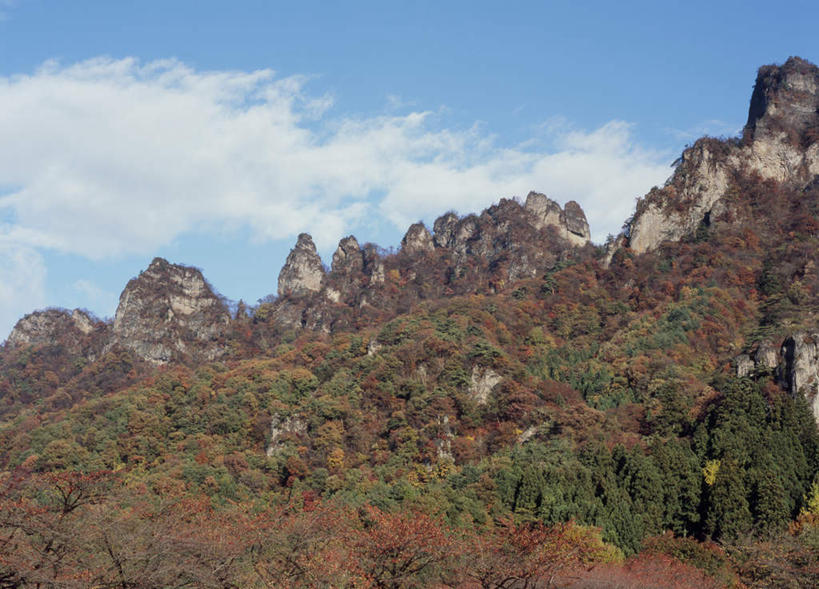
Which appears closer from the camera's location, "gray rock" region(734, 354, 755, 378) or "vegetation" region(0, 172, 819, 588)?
"vegetation" region(0, 172, 819, 588)

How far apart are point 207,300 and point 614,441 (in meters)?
68.2

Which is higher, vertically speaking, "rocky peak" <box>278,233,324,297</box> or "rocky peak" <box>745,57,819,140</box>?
"rocky peak" <box>745,57,819,140</box>

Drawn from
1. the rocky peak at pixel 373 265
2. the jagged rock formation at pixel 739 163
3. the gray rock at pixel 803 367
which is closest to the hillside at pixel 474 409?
the gray rock at pixel 803 367

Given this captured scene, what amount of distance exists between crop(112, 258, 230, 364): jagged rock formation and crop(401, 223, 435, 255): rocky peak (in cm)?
2646

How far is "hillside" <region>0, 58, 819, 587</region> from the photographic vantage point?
26516mm

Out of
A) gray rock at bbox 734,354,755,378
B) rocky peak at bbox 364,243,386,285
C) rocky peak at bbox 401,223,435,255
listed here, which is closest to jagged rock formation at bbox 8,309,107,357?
rocky peak at bbox 364,243,386,285

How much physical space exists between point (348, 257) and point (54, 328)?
130 ft

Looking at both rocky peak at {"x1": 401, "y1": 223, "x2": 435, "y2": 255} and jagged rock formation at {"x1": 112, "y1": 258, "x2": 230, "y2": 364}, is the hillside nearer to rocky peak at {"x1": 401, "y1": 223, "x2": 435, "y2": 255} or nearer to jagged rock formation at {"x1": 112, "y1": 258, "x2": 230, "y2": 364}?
jagged rock formation at {"x1": 112, "y1": 258, "x2": 230, "y2": 364}

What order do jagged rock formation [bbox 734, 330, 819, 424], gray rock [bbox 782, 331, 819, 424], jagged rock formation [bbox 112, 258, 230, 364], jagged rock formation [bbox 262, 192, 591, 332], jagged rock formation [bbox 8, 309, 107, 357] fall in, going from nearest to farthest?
A: gray rock [bbox 782, 331, 819, 424], jagged rock formation [bbox 734, 330, 819, 424], jagged rock formation [bbox 112, 258, 230, 364], jagged rock formation [bbox 262, 192, 591, 332], jagged rock formation [bbox 8, 309, 107, 357]

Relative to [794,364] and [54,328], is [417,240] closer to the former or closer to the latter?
[54,328]

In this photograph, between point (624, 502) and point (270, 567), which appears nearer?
point (270, 567)

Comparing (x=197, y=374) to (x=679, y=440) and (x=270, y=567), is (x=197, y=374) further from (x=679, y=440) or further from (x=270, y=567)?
(x=270, y=567)

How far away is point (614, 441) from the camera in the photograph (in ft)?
157

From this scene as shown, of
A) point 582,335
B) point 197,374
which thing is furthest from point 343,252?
point 582,335
